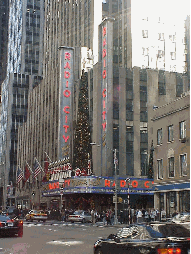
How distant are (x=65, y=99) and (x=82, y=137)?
451 inches

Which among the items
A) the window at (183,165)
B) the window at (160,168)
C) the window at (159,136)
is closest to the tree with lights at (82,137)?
the window at (160,168)

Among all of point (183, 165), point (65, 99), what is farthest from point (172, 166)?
point (65, 99)

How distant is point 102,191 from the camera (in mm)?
60969

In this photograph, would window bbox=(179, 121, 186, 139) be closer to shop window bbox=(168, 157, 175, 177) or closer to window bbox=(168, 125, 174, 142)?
window bbox=(168, 125, 174, 142)

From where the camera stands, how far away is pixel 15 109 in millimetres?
136000

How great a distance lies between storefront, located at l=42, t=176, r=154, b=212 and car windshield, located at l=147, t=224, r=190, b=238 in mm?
48025

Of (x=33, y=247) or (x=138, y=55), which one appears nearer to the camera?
(x=33, y=247)

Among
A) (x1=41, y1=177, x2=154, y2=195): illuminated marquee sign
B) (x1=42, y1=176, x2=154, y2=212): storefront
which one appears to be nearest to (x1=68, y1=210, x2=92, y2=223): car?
(x1=42, y1=176, x2=154, y2=212): storefront

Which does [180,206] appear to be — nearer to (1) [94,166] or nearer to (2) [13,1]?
(1) [94,166]

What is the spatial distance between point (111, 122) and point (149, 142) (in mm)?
7587

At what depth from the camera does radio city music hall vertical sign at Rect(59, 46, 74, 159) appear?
75.6 metres

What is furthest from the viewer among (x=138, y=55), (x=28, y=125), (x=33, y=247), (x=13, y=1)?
(x=13, y=1)

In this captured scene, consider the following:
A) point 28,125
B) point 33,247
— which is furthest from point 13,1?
point 33,247

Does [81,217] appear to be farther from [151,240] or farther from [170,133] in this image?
[151,240]
